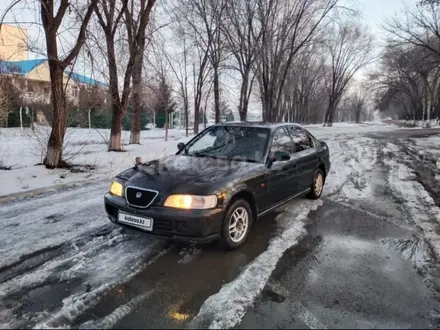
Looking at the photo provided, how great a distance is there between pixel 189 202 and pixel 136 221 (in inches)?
27.5

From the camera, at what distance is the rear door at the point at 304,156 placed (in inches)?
212

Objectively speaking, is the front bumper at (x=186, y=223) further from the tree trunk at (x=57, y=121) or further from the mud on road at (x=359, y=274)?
the tree trunk at (x=57, y=121)

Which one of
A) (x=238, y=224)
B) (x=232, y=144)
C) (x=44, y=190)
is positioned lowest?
(x=44, y=190)

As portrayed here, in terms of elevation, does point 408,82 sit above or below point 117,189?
above

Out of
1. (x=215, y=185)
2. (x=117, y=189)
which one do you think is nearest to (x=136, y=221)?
(x=117, y=189)

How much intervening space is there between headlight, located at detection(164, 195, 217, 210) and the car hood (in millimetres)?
68

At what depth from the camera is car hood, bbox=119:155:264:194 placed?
11.8 ft

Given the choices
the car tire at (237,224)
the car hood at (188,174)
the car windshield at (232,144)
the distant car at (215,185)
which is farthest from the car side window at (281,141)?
the car tire at (237,224)

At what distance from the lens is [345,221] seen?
5000mm

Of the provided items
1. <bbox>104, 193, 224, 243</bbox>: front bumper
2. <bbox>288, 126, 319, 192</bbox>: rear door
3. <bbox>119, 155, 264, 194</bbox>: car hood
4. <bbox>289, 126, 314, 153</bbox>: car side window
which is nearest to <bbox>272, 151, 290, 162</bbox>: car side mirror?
<bbox>119, 155, 264, 194</bbox>: car hood

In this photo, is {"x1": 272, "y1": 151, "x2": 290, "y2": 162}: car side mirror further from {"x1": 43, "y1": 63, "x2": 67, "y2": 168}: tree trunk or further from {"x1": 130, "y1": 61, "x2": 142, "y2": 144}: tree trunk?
{"x1": 130, "y1": 61, "x2": 142, "y2": 144}: tree trunk

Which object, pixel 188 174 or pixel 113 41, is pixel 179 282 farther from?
pixel 113 41

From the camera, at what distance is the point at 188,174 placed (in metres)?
3.89

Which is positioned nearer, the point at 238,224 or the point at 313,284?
the point at 313,284
